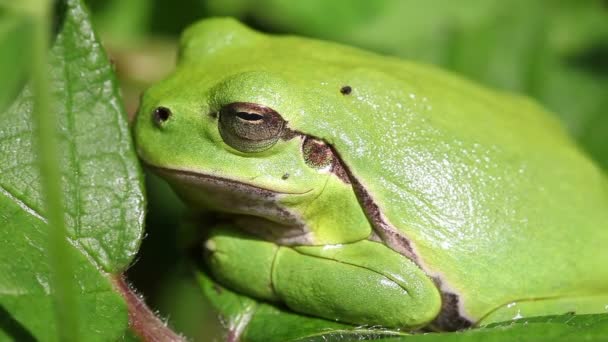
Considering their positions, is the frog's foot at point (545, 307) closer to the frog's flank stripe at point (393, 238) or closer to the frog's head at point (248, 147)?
the frog's flank stripe at point (393, 238)

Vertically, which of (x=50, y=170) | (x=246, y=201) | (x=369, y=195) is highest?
(x=50, y=170)

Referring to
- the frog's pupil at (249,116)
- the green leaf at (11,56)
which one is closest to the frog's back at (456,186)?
the frog's pupil at (249,116)

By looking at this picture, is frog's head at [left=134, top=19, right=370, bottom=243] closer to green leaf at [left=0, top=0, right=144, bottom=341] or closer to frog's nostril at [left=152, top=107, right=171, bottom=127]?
frog's nostril at [left=152, top=107, right=171, bottom=127]

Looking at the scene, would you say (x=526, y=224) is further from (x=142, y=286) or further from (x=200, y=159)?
(x=142, y=286)

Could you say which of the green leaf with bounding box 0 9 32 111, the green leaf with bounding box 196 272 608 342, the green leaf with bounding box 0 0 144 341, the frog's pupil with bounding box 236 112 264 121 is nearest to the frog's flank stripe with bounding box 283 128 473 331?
the frog's pupil with bounding box 236 112 264 121

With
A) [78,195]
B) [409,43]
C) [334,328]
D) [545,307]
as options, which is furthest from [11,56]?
[409,43]

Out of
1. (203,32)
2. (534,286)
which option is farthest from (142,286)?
(534,286)

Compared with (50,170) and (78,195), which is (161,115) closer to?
(78,195)
